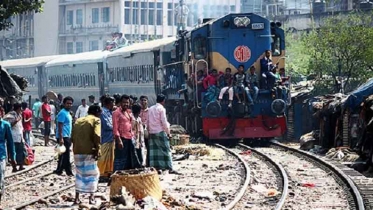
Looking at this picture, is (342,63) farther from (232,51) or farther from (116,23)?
(116,23)

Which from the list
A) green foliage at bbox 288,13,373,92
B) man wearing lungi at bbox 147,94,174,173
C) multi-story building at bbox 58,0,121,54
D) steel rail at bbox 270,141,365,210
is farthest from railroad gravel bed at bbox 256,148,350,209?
multi-story building at bbox 58,0,121,54

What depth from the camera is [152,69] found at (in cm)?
3102

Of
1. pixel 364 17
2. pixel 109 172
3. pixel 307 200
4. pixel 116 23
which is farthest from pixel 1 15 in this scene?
pixel 116 23

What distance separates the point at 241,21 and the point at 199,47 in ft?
4.69

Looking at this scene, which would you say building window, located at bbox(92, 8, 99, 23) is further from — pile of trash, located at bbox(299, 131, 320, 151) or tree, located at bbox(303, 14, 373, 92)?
pile of trash, located at bbox(299, 131, 320, 151)

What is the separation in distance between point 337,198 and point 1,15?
1082 centimetres

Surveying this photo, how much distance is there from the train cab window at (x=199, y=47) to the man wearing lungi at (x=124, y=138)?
9194 mm

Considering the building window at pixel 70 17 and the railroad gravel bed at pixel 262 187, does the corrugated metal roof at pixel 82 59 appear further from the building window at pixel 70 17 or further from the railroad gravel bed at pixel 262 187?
the building window at pixel 70 17

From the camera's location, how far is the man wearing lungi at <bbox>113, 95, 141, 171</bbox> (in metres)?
13.8

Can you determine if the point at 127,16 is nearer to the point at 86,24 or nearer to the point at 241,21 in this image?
the point at 86,24

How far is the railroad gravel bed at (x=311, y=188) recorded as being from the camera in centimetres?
1225

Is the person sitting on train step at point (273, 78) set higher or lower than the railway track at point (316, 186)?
higher

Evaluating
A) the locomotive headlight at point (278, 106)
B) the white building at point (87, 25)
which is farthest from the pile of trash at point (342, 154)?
the white building at point (87, 25)

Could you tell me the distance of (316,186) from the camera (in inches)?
564
